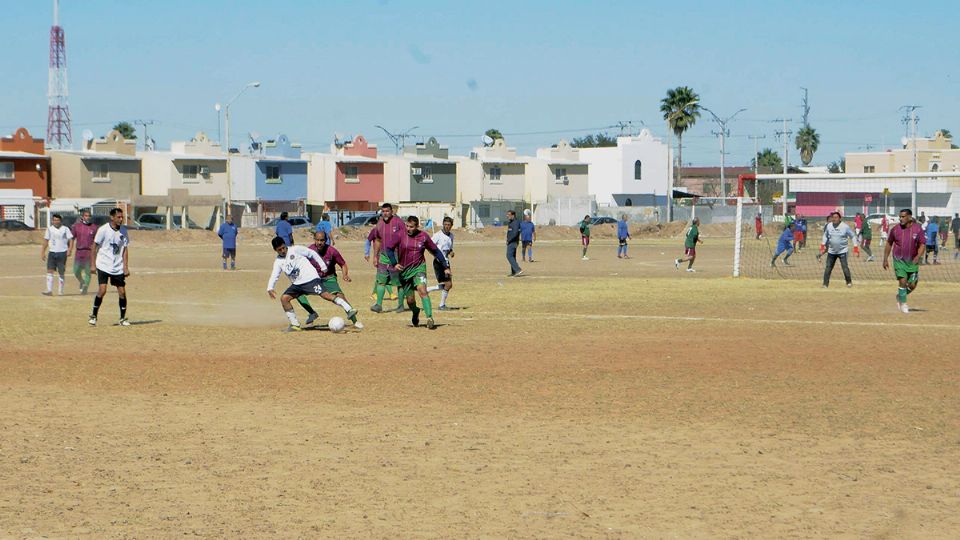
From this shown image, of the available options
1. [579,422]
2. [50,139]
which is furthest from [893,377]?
[50,139]

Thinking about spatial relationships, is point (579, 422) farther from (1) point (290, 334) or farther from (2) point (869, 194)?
(2) point (869, 194)

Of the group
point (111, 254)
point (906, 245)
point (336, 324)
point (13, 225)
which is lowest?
point (336, 324)

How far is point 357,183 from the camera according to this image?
108m

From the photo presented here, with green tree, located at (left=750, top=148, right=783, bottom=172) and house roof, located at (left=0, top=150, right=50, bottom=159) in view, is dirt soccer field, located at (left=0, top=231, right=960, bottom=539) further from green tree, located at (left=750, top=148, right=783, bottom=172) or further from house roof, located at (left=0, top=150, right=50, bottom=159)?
green tree, located at (left=750, top=148, right=783, bottom=172)

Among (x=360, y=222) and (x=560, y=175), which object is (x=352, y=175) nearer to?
(x=560, y=175)

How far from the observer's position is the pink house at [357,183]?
351ft

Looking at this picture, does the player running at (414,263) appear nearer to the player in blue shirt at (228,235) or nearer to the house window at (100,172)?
the player in blue shirt at (228,235)

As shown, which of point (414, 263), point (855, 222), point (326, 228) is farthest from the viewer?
point (855, 222)

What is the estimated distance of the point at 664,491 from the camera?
8.90m

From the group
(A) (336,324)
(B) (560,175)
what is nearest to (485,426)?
(A) (336,324)

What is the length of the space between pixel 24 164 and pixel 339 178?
26.9m

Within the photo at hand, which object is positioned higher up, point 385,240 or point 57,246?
point 385,240

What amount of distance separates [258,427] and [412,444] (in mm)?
1654

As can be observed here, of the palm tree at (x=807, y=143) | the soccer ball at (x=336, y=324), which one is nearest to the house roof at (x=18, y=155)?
the soccer ball at (x=336, y=324)
